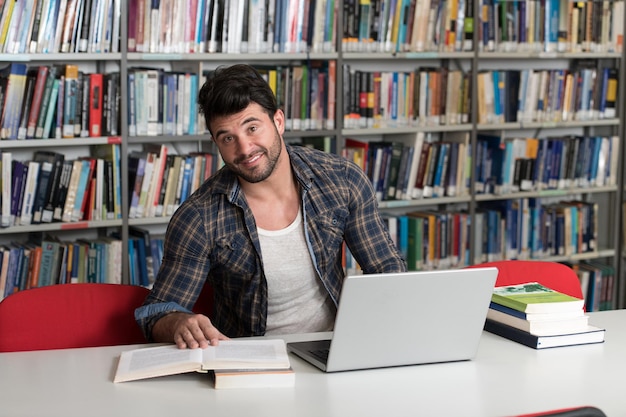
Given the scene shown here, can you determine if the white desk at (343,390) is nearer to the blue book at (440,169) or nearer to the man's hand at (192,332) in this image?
the man's hand at (192,332)

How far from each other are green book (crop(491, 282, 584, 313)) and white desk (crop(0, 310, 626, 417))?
103mm

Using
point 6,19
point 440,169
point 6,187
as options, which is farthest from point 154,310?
point 440,169

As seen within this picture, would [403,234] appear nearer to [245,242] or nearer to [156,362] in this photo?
[245,242]

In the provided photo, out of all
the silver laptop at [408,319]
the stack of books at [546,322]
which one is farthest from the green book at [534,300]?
the silver laptop at [408,319]

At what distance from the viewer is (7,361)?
1.91m

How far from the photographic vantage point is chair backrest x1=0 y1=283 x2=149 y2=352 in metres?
2.17

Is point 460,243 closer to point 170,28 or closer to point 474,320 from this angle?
point 170,28

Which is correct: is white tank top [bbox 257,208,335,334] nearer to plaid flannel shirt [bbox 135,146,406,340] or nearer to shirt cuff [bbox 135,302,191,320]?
plaid flannel shirt [bbox 135,146,406,340]

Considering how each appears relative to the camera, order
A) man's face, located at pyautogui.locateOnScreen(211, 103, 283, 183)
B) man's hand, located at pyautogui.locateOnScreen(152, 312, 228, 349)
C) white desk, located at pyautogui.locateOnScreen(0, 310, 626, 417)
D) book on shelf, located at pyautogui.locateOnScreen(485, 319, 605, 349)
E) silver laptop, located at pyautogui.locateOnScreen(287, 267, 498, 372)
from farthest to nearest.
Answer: man's face, located at pyautogui.locateOnScreen(211, 103, 283, 183)
book on shelf, located at pyautogui.locateOnScreen(485, 319, 605, 349)
man's hand, located at pyautogui.locateOnScreen(152, 312, 228, 349)
silver laptop, located at pyautogui.locateOnScreen(287, 267, 498, 372)
white desk, located at pyautogui.locateOnScreen(0, 310, 626, 417)

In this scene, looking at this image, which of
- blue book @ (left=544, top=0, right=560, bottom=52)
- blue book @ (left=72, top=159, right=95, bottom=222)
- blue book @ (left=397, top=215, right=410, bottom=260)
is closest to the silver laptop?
blue book @ (left=72, top=159, right=95, bottom=222)

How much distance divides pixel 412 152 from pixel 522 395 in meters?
2.40

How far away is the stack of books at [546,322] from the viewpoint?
6.60 ft

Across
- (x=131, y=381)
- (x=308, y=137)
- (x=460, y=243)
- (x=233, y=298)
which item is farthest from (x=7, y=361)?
(x=460, y=243)

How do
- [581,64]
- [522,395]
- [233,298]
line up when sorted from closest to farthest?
[522,395]
[233,298]
[581,64]
